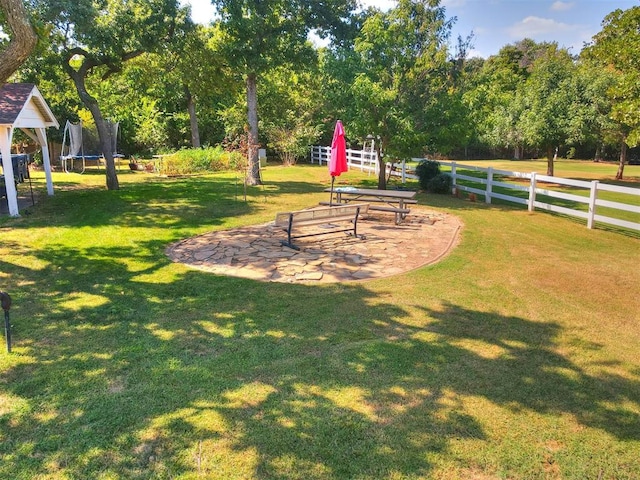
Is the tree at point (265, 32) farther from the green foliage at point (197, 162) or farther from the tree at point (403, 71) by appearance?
the green foliage at point (197, 162)

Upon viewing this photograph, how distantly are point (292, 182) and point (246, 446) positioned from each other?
15804mm

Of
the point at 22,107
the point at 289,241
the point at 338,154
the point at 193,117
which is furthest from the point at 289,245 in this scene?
the point at 193,117

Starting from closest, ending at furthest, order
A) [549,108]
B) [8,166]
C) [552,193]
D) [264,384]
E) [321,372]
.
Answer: [264,384]
[321,372]
[8,166]
[552,193]
[549,108]

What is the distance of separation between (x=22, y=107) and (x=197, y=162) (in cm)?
1133

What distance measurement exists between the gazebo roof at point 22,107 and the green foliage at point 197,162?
7.83 metres

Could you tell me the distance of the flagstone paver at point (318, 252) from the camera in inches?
266

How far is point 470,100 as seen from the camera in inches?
536

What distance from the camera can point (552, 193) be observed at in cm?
1103

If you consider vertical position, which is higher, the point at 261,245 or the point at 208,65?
the point at 208,65

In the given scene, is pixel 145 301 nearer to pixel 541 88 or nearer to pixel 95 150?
pixel 95 150

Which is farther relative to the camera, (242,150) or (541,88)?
(541,88)

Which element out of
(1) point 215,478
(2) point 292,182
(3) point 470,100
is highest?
(3) point 470,100

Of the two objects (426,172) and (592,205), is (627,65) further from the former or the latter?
(426,172)

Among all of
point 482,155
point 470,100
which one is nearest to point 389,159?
point 470,100
